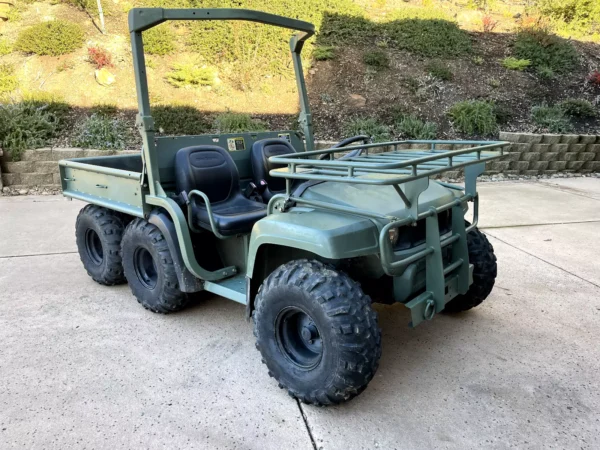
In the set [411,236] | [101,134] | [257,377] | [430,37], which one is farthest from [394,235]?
[430,37]

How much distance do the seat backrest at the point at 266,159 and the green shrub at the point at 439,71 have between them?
786 cm

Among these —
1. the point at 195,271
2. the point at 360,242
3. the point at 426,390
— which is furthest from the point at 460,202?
the point at 195,271

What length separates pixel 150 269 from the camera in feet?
11.3

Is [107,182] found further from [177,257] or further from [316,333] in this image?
[316,333]

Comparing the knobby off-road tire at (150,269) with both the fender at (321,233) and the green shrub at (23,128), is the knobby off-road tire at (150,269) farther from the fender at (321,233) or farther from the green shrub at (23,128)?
the green shrub at (23,128)

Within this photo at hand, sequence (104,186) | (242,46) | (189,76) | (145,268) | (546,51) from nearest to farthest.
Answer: (145,268), (104,186), (189,76), (242,46), (546,51)

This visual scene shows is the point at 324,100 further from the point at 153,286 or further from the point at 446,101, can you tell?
the point at 153,286

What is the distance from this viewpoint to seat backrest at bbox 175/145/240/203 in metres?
3.22

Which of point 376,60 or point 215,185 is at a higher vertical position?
point 376,60

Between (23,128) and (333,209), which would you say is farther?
(23,128)

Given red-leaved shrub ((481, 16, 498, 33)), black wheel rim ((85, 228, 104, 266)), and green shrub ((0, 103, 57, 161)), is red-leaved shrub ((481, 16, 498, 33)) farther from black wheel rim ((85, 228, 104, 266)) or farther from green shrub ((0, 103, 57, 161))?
black wheel rim ((85, 228, 104, 266))

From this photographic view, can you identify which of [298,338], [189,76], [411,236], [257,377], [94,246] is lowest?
[257,377]

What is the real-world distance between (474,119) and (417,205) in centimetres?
762

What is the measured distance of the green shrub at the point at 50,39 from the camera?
32.5 ft
